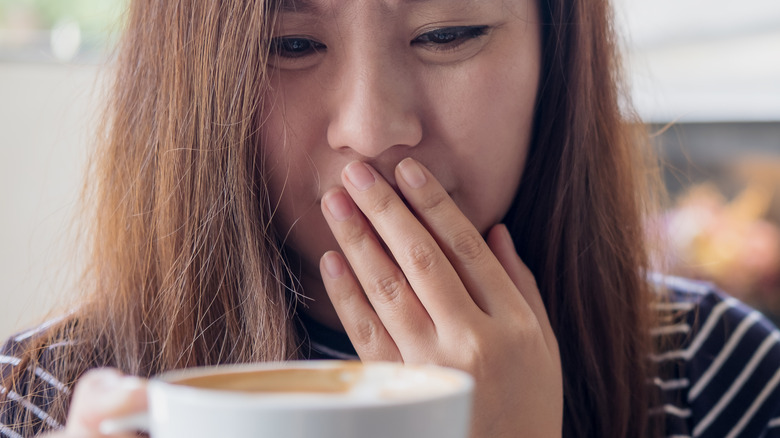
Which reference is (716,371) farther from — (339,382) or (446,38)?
Result: (339,382)

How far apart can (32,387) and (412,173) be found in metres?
0.49

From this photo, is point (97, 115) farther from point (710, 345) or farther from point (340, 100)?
→ point (710, 345)

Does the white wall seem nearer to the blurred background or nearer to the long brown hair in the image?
the blurred background

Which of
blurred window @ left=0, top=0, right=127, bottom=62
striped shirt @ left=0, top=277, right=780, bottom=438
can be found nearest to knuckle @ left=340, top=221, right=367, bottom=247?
striped shirt @ left=0, top=277, right=780, bottom=438

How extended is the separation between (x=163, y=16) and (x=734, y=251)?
1920 mm

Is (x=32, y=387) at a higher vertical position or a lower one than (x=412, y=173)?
lower

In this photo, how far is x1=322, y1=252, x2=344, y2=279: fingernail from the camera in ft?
2.56

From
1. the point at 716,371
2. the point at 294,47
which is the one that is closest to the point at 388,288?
the point at 294,47

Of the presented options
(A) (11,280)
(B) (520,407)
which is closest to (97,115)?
(B) (520,407)

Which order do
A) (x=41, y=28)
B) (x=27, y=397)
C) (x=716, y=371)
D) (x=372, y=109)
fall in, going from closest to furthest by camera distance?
1. (x=372, y=109)
2. (x=27, y=397)
3. (x=716, y=371)
4. (x=41, y=28)

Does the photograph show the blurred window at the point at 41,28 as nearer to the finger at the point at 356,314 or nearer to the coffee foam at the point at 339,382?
the finger at the point at 356,314

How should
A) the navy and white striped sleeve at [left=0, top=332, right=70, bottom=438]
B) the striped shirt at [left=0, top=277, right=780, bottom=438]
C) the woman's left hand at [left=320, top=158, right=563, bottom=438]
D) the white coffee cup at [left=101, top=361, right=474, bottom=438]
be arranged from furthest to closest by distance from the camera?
the striped shirt at [left=0, top=277, right=780, bottom=438]
the navy and white striped sleeve at [left=0, top=332, right=70, bottom=438]
the woman's left hand at [left=320, top=158, right=563, bottom=438]
the white coffee cup at [left=101, top=361, right=474, bottom=438]

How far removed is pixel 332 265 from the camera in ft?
2.57

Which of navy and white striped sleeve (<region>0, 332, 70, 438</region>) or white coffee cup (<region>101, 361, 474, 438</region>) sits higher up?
white coffee cup (<region>101, 361, 474, 438</region>)
